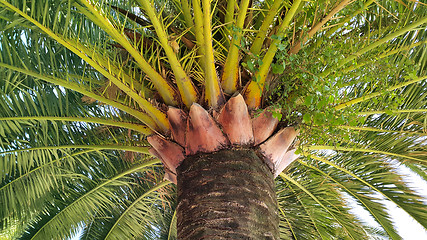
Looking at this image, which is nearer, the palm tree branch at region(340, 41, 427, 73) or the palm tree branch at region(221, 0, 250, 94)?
the palm tree branch at region(221, 0, 250, 94)

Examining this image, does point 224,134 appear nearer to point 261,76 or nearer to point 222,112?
point 222,112

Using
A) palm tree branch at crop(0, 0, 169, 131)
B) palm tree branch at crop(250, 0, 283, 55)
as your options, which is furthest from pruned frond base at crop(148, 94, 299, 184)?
palm tree branch at crop(250, 0, 283, 55)

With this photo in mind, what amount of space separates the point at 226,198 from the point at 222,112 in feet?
2.20

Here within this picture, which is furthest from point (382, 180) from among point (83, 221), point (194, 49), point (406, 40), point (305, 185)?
point (83, 221)

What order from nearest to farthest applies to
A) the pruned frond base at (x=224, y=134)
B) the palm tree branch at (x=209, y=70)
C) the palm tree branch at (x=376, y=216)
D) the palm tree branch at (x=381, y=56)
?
the palm tree branch at (x=209, y=70)
the pruned frond base at (x=224, y=134)
the palm tree branch at (x=381, y=56)
the palm tree branch at (x=376, y=216)

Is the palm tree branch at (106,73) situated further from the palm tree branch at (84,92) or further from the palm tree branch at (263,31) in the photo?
the palm tree branch at (263,31)

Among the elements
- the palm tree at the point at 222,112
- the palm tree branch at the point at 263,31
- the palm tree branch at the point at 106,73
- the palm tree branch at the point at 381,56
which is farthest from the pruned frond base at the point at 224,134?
the palm tree branch at the point at 381,56

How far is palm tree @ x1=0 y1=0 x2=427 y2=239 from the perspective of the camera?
2.82 m

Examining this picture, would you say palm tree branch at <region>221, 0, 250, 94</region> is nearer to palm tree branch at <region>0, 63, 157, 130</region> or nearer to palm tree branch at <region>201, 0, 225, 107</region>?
palm tree branch at <region>201, 0, 225, 107</region>

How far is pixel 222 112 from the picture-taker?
3.03m

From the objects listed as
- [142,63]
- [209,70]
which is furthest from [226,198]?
[142,63]

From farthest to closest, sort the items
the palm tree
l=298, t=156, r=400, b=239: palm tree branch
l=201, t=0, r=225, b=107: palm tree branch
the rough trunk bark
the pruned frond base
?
1. l=298, t=156, r=400, b=239: palm tree branch
2. the pruned frond base
3. the palm tree
4. l=201, t=0, r=225, b=107: palm tree branch
5. the rough trunk bark

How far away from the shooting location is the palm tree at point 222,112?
111 inches

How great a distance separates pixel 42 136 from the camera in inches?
163
